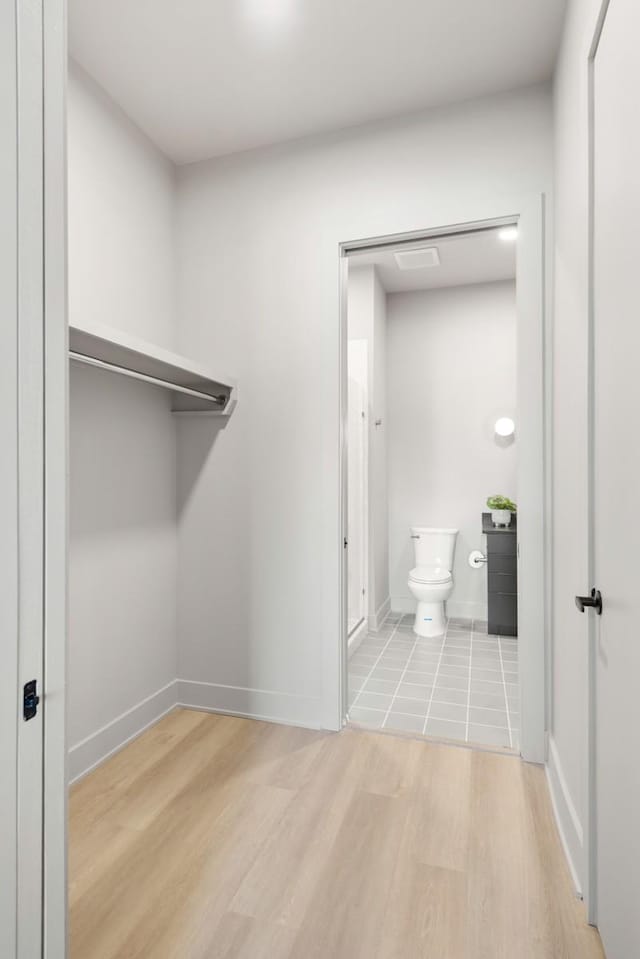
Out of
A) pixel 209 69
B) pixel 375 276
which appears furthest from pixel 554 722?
pixel 375 276

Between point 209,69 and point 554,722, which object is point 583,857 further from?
point 209,69

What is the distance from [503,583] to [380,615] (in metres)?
0.94

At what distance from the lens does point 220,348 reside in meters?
2.65

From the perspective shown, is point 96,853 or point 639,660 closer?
point 639,660

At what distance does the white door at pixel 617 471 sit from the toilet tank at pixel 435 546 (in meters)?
2.82

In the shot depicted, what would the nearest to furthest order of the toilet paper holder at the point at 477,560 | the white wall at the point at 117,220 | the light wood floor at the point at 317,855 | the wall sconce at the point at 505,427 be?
the light wood floor at the point at 317,855
the white wall at the point at 117,220
the toilet paper holder at the point at 477,560
the wall sconce at the point at 505,427

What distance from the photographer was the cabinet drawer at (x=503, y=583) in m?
3.86

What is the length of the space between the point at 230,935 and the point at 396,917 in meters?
0.43

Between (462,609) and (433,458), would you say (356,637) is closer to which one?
(462,609)

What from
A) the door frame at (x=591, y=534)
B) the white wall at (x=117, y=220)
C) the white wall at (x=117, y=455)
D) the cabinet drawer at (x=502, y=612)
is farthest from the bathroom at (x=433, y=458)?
the door frame at (x=591, y=534)

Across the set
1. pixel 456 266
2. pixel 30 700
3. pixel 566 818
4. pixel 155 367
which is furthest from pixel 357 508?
pixel 30 700

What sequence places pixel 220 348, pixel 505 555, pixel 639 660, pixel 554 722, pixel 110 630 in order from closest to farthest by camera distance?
pixel 639 660 → pixel 554 722 → pixel 110 630 → pixel 220 348 → pixel 505 555

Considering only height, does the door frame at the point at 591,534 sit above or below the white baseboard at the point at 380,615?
above

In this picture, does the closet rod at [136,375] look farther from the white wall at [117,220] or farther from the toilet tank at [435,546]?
the toilet tank at [435,546]
